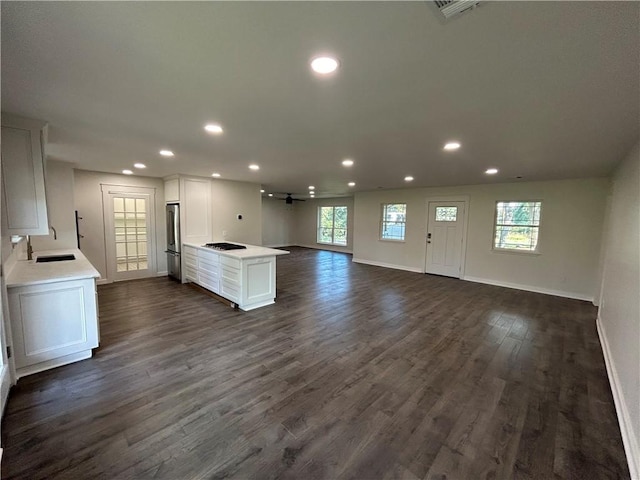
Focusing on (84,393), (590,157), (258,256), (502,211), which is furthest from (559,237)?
(84,393)

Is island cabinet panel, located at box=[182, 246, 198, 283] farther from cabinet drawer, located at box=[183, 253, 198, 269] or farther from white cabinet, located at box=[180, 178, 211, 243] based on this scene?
white cabinet, located at box=[180, 178, 211, 243]

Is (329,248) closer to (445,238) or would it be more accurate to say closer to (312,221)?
(312,221)

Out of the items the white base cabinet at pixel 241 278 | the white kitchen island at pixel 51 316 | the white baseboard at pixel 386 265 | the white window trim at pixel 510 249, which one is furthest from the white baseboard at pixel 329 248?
the white kitchen island at pixel 51 316

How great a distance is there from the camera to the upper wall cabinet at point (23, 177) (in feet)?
7.79

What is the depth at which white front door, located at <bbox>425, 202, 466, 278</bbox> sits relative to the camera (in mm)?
6828

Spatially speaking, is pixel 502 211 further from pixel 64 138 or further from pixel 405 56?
pixel 64 138

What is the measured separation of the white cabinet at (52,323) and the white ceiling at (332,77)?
1.65 meters

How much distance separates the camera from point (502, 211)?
621cm

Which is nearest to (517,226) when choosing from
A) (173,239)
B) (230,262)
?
(230,262)

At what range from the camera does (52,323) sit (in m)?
2.62

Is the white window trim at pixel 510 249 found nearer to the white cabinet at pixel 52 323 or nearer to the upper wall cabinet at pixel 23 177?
the white cabinet at pixel 52 323

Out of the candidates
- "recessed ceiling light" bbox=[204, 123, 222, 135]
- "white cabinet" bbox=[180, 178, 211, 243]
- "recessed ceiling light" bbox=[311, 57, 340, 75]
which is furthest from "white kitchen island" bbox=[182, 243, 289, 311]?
"recessed ceiling light" bbox=[311, 57, 340, 75]

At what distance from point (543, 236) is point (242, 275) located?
6.15m

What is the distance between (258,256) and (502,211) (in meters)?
5.64
